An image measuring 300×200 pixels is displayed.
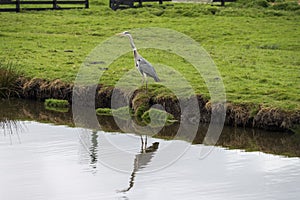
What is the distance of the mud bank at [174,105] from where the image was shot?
21.2 metres

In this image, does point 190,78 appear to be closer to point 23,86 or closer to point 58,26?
point 23,86

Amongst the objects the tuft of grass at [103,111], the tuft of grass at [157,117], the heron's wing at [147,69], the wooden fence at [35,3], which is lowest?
the wooden fence at [35,3]

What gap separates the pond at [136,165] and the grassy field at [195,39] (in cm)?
222

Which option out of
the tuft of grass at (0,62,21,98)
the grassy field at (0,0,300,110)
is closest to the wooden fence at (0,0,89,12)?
the grassy field at (0,0,300,110)

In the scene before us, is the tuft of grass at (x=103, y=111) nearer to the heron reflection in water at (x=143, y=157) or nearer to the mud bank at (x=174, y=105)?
the mud bank at (x=174, y=105)

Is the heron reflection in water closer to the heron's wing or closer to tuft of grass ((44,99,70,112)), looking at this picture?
the heron's wing

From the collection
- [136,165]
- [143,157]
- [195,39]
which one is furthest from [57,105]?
[195,39]

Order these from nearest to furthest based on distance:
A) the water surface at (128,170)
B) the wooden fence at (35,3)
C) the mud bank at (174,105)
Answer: the water surface at (128,170)
the mud bank at (174,105)
the wooden fence at (35,3)

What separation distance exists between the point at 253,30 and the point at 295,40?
317cm

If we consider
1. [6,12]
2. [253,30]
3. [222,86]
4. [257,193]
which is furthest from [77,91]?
[6,12]

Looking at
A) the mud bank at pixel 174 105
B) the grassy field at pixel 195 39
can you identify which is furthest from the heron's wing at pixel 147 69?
the mud bank at pixel 174 105

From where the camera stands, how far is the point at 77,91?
25.3m

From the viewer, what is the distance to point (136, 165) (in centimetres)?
1892

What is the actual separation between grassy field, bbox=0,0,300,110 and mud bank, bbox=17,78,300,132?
1.22ft
